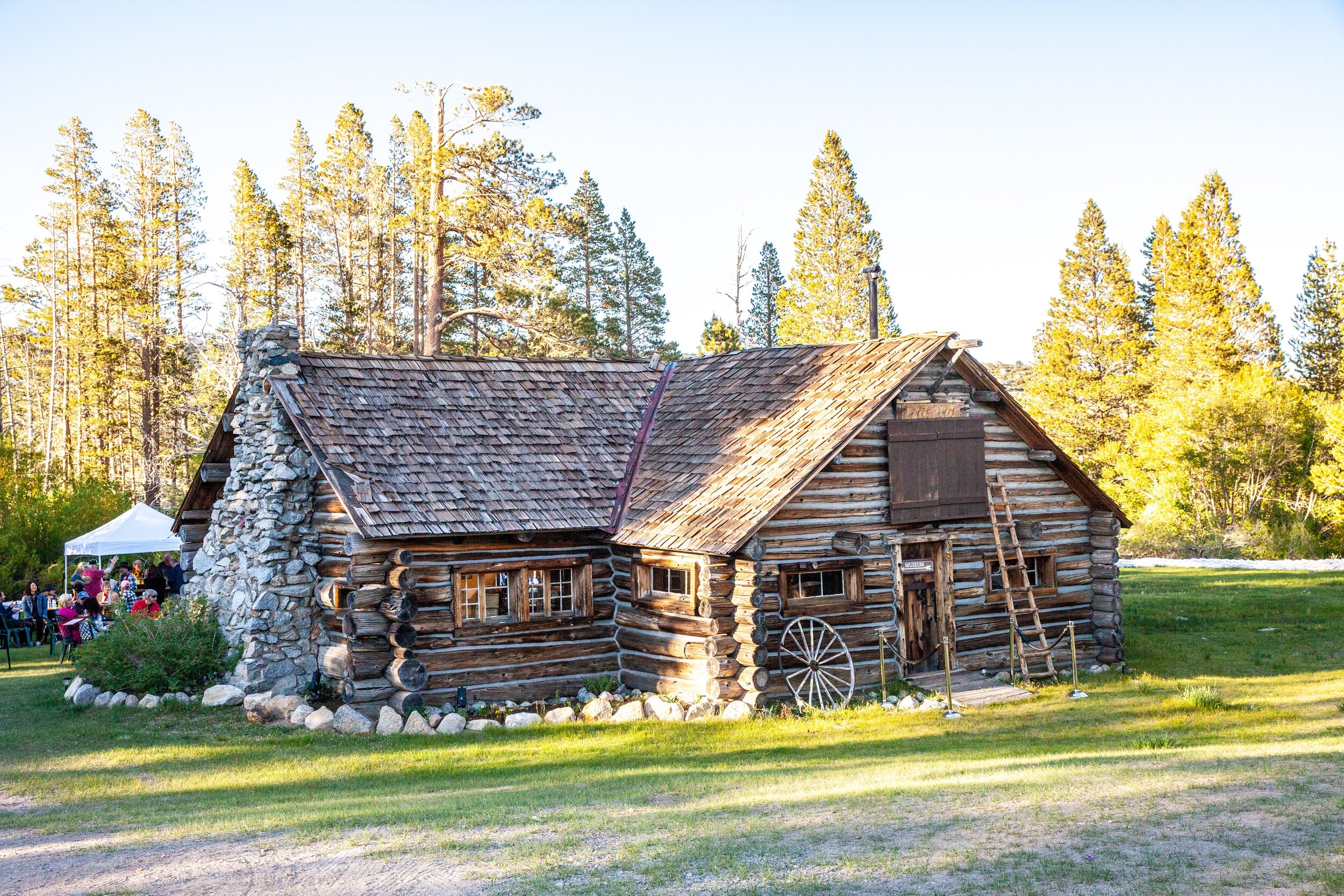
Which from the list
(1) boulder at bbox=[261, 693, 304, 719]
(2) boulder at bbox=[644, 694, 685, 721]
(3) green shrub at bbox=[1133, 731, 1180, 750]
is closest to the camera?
(3) green shrub at bbox=[1133, 731, 1180, 750]

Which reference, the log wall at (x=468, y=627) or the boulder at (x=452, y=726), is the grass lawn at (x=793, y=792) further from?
the log wall at (x=468, y=627)

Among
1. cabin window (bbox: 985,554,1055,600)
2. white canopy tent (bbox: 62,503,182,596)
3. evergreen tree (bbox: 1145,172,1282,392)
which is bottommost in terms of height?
cabin window (bbox: 985,554,1055,600)

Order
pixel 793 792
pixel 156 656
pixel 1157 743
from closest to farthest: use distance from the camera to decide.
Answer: pixel 793 792 < pixel 1157 743 < pixel 156 656

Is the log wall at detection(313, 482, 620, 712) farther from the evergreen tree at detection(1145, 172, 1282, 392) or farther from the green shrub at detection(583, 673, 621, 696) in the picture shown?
the evergreen tree at detection(1145, 172, 1282, 392)

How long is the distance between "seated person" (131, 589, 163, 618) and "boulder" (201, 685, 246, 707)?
2.66m

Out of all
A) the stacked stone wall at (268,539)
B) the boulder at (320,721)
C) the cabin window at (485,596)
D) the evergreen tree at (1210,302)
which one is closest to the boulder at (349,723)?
the boulder at (320,721)

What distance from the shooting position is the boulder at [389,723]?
14.9m

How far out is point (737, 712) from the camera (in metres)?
15.0

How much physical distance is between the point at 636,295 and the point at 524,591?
39.6 m

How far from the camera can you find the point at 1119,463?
45.9m

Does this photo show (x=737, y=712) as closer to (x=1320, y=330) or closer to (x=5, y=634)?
(x=5, y=634)

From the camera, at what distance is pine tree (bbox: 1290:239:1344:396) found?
150 feet

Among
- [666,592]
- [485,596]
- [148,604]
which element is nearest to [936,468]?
[666,592]

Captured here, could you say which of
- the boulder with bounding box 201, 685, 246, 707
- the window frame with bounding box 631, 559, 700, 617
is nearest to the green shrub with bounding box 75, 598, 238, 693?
the boulder with bounding box 201, 685, 246, 707
